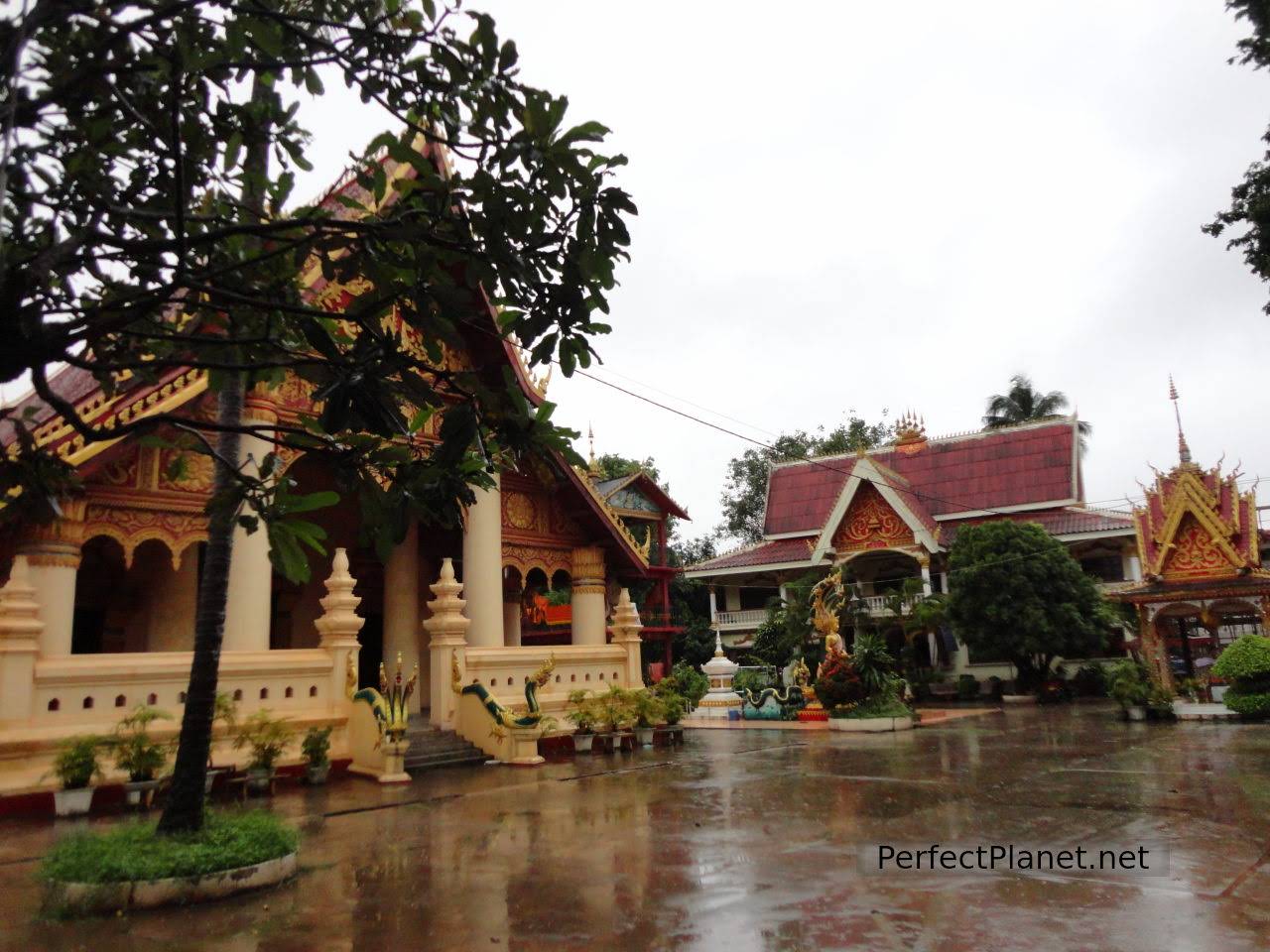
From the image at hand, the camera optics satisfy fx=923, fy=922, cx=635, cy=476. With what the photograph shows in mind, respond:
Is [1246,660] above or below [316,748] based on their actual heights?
above

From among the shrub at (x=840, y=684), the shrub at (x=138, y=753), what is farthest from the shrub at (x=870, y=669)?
the shrub at (x=138, y=753)

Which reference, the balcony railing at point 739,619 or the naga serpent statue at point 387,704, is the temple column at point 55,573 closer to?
the naga serpent statue at point 387,704

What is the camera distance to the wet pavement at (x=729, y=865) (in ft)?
13.8

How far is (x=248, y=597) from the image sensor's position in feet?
34.3

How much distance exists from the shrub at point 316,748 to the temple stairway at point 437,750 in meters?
1.32

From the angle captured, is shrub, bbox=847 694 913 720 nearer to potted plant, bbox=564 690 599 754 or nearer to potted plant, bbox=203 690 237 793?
potted plant, bbox=564 690 599 754

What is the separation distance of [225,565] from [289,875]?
1.96 metres

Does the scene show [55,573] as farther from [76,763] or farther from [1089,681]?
[1089,681]

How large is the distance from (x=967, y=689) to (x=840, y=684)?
11.4 m

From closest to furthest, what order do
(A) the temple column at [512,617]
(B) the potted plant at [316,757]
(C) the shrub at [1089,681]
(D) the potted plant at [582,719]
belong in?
(B) the potted plant at [316,757] → (D) the potted plant at [582,719] → (A) the temple column at [512,617] → (C) the shrub at [1089,681]

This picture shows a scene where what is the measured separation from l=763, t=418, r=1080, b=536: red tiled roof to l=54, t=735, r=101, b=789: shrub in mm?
22678

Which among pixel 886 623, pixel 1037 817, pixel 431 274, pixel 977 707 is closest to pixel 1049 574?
pixel 977 707

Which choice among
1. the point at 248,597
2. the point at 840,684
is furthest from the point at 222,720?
the point at 840,684

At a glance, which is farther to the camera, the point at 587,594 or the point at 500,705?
the point at 587,594
